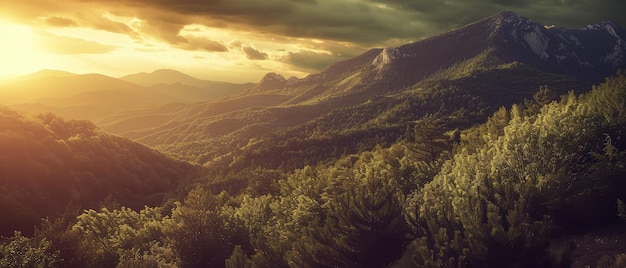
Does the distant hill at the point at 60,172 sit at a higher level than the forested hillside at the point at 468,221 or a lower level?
lower

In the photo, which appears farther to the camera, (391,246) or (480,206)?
(391,246)

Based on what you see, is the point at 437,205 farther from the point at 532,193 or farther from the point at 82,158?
the point at 82,158

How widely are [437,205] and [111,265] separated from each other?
39.4 m

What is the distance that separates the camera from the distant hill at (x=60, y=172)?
121613 millimetres

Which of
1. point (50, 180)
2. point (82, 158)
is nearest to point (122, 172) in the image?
point (82, 158)

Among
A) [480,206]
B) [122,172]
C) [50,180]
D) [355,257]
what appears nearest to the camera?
[480,206]

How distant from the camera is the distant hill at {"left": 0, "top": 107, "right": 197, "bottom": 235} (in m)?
122

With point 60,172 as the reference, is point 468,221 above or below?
above

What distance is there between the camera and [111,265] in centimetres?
5025

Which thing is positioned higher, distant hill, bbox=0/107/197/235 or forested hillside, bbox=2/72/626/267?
forested hillside, bbox=2/72/626/267

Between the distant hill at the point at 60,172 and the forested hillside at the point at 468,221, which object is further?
the distant hill at the point at 60,172

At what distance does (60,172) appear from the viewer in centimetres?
14588

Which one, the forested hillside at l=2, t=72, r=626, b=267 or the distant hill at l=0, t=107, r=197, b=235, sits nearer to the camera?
the forested hillside at l=2, t=72, r=626, b=267

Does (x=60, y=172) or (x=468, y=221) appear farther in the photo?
(x=60, y=172)
